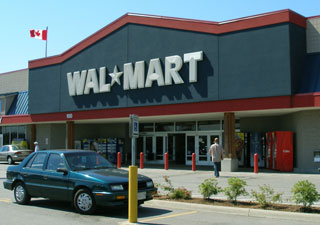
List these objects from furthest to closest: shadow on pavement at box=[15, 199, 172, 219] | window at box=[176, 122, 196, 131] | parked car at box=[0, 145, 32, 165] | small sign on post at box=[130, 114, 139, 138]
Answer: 1. parked car at box=[0, 145, 32, 165]
2. window at box=[176, 122, 196, 131]
3. small sign on post at box=[130, 114, 139, 138]
4. shadow on pavement at box=[15, 199, 172, 219]

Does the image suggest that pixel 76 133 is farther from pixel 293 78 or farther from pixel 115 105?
pixel 293 78

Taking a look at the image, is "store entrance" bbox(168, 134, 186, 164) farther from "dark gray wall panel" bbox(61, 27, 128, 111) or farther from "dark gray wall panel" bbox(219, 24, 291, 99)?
"dark gray wall panel" bbox(219, 24, 291, 99)

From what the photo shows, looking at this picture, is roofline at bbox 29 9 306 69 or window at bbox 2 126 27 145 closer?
roofline at bbox 29 9 306 69

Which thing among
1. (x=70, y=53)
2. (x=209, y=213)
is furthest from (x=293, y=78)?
(x=70, y=53)

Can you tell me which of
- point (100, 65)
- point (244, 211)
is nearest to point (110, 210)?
point (244, 211)

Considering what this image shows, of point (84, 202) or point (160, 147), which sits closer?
point (84, 202)

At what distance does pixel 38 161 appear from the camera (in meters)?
10.7

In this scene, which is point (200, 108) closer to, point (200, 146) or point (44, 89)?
point (200, 146)

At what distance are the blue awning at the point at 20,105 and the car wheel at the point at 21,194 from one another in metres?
→ 22.4

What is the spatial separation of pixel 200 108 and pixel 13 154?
15.6 meters

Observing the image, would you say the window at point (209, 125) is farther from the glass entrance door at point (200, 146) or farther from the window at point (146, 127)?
the window at point (146, 127)

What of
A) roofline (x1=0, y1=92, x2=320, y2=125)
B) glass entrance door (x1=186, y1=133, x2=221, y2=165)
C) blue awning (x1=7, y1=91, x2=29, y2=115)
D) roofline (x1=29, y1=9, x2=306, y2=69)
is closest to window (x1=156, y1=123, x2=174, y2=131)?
glass entrance door (x1=186, y1=133, x2=221, y2=165)

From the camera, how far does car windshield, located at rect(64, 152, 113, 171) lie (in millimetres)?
10008

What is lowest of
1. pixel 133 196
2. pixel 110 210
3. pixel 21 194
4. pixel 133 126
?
pixel 110 210
